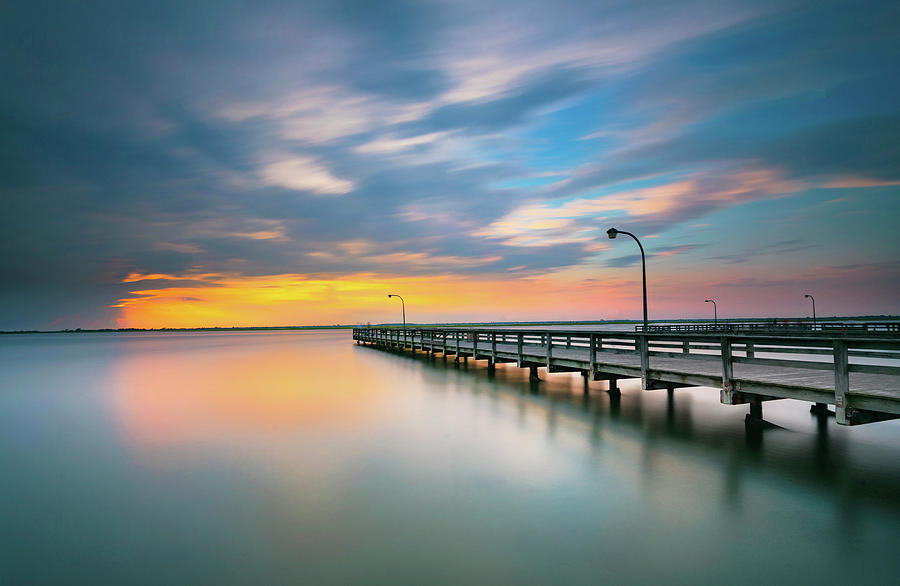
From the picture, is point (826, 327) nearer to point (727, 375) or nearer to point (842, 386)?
point (727, 375)

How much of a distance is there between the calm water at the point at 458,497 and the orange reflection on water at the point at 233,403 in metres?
0.23

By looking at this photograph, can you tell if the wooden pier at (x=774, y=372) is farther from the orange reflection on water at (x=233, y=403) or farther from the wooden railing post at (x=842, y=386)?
the orange reflection on water at (x=233, y=403)

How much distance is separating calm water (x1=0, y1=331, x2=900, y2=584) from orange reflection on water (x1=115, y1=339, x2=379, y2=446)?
23cm

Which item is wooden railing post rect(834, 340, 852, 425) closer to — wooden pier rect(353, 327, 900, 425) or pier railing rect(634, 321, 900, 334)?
wooden pier rect(353, 327, 900, 425)

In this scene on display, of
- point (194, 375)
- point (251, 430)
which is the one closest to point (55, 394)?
point (194, 375)

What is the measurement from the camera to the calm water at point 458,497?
6215 millimetres

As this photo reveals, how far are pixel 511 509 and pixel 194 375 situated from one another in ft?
103

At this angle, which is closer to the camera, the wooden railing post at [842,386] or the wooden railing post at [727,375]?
the wooden railing post at [842,386]

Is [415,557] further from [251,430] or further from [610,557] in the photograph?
[251,430]

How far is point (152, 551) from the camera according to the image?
6.82 metres

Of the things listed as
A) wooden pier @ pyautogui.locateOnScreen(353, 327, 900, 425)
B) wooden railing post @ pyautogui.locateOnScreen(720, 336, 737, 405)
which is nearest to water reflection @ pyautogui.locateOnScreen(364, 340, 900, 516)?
wooden pier @ pyautogui.locateOnScreen(353, 327, 900, 425)

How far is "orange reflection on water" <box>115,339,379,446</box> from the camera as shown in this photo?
1561 centimetres

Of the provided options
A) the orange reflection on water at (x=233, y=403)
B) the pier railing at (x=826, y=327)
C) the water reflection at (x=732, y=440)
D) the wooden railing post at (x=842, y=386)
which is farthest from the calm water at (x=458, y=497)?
the pier railing at (x=826, y=327)

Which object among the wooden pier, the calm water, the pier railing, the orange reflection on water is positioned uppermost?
the wooden pier
